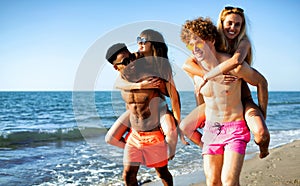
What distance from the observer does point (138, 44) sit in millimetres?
3873

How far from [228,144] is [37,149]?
349 inches

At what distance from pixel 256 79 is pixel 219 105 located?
43cm

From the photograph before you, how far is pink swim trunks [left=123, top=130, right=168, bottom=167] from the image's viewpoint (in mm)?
4078

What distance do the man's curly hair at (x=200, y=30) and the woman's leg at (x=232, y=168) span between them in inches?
43.1

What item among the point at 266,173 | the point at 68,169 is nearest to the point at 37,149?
the point at 68,169

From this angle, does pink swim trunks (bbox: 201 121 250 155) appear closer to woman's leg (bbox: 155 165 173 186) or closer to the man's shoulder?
the man's shoulder

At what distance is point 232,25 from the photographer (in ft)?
10.8

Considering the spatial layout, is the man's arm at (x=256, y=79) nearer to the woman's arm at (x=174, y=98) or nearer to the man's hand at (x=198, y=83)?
the man's hand at (x=198, y=83)

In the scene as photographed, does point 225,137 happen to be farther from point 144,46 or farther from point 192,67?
point 144,46

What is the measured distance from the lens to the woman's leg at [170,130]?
3883 millimetres

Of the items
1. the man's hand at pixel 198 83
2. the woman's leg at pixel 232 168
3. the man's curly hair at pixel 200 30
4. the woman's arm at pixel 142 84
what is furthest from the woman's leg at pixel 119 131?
the woman's leg at pixel 232 168

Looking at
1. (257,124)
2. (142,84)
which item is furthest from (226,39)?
(142,84)

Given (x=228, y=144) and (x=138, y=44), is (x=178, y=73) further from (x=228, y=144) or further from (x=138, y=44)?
(x=228, y=144)

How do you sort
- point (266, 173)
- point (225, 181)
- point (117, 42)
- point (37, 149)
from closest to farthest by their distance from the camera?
point (225, 181), point (117, 42), point (266, 173), point (37, 149)
